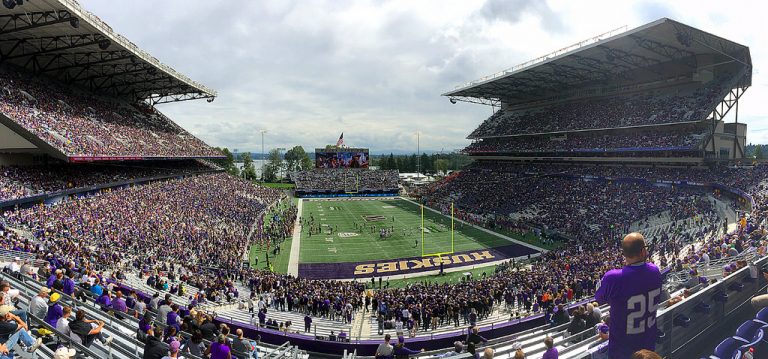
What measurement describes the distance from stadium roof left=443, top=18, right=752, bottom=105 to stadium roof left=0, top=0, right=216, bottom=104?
3863cm

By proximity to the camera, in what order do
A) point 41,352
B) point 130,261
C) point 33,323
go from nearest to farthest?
point 41,352 → point 33,323 → point 130,261

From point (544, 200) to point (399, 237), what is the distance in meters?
16.2

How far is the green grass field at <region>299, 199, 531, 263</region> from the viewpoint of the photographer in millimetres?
29656

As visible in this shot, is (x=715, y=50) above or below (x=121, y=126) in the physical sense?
above

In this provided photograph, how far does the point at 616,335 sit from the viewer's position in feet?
11.9

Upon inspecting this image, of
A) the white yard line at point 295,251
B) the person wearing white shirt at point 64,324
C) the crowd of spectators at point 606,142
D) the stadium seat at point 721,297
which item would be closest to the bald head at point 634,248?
the stadium seat at point 721,297

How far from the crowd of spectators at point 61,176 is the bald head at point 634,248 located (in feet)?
91.9

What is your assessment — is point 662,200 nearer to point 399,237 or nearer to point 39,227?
point 399,237

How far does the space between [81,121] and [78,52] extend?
576cm

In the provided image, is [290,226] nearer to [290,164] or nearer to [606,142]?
[606,142]

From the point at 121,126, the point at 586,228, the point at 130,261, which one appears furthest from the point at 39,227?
the point at 586,228

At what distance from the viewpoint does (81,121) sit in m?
33.5

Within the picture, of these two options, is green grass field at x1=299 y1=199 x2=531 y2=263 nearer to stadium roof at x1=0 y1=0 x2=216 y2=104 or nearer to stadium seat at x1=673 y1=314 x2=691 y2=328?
stadium roof at x1=0 y1=0 x2=216 y2=104

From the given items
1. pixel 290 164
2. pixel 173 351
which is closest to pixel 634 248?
pixel 173 351
